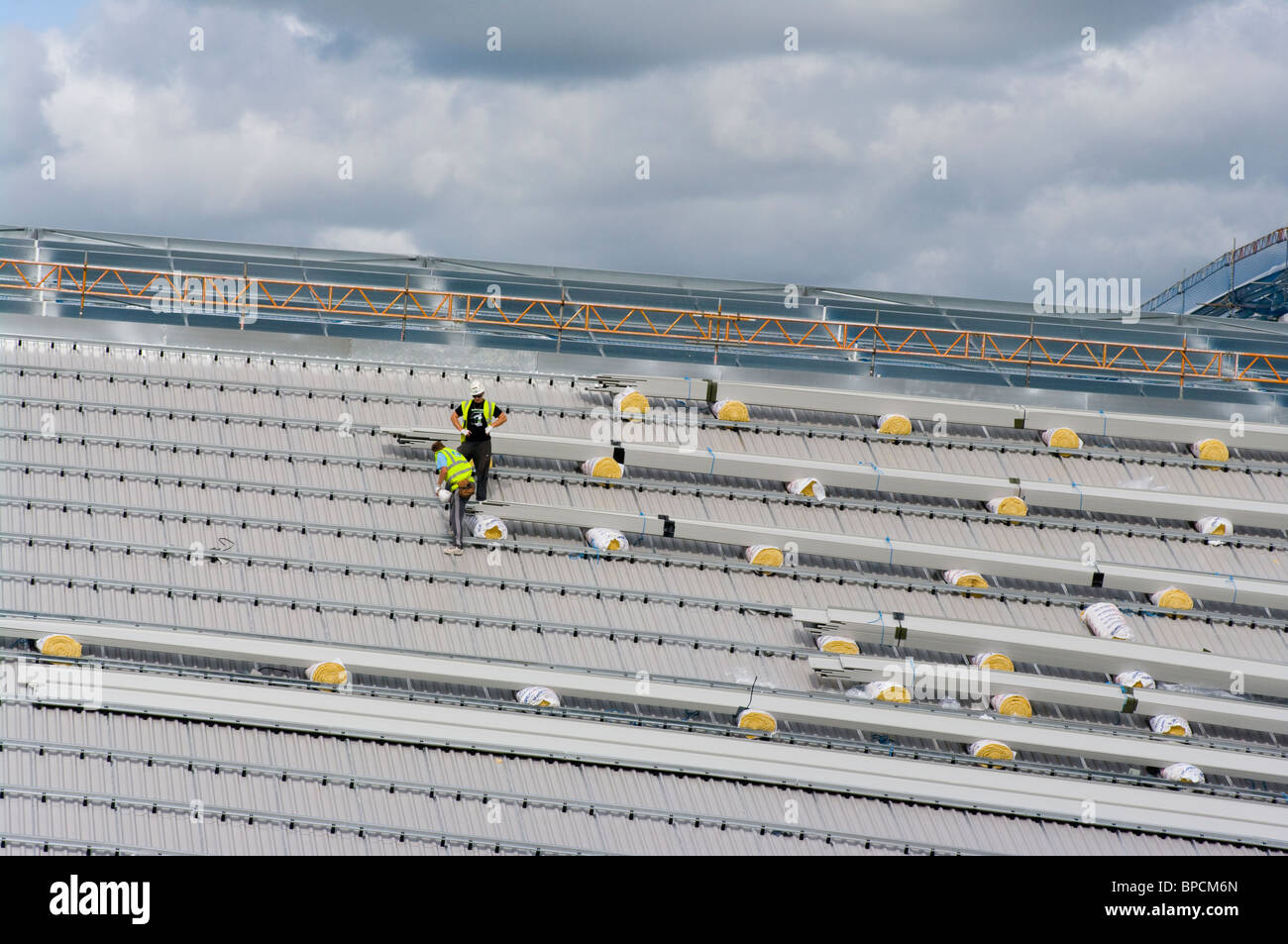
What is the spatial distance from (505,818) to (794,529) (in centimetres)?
894

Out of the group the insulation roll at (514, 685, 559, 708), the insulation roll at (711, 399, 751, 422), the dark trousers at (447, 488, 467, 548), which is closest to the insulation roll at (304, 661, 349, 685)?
the insulation roll at (514, 685, 559, 708)

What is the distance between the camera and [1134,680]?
963 inches

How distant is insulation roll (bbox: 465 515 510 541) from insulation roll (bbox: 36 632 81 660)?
7026 millimetres

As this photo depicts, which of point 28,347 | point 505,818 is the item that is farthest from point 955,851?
point 28,347

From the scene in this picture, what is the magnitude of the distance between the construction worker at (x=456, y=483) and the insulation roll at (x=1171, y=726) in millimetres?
12462

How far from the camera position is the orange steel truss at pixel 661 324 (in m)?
32.4

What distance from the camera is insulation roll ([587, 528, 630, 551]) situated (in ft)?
83.7

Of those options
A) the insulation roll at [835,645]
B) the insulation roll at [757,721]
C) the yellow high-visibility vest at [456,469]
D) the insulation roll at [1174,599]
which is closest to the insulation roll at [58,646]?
the yellow high-visibility vest at [456,469]

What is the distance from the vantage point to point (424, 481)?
26.6 meters

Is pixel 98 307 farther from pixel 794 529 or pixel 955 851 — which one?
pixel 955 851

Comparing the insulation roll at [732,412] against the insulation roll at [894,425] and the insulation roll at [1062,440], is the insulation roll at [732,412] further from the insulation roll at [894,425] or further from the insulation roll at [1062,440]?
the insulation roll at [1062,440]

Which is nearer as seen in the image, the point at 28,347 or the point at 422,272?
A: the point at 28,347

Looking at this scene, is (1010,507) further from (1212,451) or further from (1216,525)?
(1212,451)

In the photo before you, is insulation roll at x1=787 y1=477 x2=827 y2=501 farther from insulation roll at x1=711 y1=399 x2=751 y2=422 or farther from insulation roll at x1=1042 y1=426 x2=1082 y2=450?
insulation roll at x1=1042 y1=426 x2=1082 y2=450
